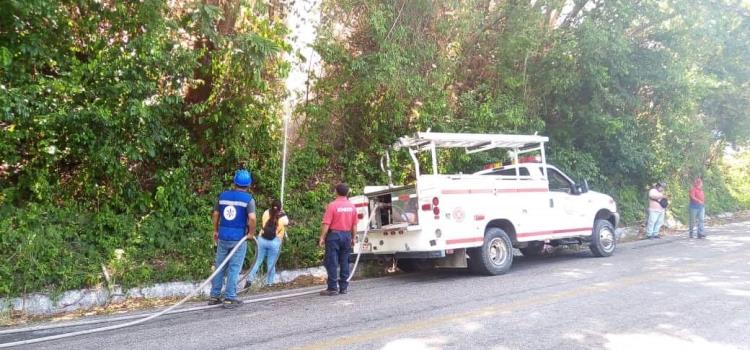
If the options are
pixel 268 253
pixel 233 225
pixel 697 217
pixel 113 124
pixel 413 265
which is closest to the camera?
pixel 233 225

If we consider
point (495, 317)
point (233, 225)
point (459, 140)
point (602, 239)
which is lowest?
point (495, 317)

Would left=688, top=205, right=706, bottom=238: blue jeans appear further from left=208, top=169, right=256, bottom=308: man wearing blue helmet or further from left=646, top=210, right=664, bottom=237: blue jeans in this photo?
left=208, top=169, right=256, bottom=308: man wearing blue helmet

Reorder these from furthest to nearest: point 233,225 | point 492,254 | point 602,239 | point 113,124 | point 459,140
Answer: point 602,239, point 459,140, point 492,254, point 113,124, point 233,225

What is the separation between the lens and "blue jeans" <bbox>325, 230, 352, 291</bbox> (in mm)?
8070

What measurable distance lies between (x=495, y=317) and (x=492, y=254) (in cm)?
349

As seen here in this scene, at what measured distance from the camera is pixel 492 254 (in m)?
9.31

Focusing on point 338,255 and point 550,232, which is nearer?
point 338,255

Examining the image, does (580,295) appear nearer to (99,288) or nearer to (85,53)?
(99,288)

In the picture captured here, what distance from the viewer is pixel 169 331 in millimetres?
5910

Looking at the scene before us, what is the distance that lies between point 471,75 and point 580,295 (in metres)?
9.05

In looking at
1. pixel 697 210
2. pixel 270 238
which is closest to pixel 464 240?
pixel 270 238

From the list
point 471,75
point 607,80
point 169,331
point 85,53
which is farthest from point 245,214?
point 607,80

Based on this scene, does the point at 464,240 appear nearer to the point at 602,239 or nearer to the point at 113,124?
the point at 602,239

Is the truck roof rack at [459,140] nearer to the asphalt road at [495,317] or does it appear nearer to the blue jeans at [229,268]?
the asphalt road at [495,317]
